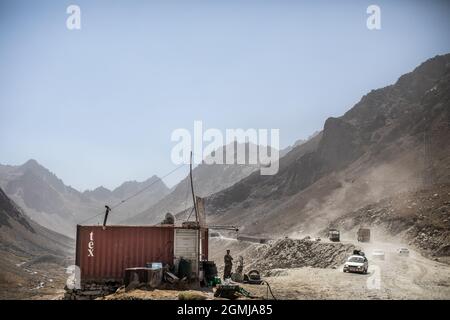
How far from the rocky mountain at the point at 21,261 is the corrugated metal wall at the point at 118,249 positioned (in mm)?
13125

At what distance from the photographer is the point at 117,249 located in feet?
82.8

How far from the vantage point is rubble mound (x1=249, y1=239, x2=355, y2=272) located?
1878 inches

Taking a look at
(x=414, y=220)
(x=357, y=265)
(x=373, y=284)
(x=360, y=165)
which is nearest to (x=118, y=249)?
(x=373, y=284)

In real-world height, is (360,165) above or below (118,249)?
above

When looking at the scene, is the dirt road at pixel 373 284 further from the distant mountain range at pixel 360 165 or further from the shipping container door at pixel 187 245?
the distant mountain range at pixel 360 165

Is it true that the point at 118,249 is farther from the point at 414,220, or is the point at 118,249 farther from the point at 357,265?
the point at 414,220

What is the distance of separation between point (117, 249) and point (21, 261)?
43.6 m

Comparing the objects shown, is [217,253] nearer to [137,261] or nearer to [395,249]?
[395,249]

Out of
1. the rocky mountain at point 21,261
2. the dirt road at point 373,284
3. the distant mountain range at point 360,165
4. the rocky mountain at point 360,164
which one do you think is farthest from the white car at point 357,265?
the distant mountain range at point 360,165

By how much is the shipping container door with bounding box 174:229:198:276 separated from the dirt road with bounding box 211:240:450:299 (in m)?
3.21

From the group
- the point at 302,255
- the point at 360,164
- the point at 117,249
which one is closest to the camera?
the point at 117,249

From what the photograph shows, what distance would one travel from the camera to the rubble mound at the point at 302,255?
47.7m

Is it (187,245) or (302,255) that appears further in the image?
(302,255)

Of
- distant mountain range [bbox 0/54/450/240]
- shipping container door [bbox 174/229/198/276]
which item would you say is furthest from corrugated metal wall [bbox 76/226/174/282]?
distant mountain range [bbox 0/54/450/240]
